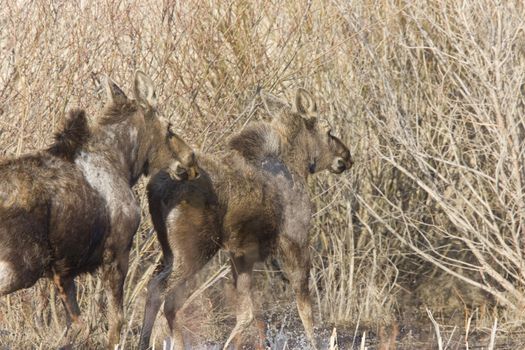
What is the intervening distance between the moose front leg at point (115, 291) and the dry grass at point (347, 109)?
2.79 ft

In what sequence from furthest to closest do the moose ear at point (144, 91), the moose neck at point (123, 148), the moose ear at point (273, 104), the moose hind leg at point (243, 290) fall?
the moose ear at point (273, 104)
the moose hind leg at point (243, 290)
the moose ear at point (144, 91)
the moose neck at point (123, 148)

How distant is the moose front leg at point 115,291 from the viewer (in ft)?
25.6

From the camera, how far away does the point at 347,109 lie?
11336mm

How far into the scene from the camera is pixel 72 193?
7344mm

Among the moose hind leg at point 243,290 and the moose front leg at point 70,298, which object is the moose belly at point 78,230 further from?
the moose hind leg at point 243,290

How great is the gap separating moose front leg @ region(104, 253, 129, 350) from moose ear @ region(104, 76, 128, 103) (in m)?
1.13

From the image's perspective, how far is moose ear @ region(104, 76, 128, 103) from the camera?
320 inches

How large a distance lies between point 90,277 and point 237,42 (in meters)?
2.59

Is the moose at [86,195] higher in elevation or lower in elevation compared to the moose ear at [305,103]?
higher

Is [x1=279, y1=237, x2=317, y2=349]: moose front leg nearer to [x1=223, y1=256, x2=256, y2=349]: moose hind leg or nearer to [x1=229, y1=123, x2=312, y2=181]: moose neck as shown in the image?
[x1=223, y1=256, x2=256, y2=349]: moose hind leg

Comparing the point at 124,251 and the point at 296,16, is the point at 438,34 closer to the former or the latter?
the point at 296,16

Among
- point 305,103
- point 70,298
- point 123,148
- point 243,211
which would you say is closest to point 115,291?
point 70,298

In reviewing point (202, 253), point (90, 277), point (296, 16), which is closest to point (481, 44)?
point (296, 16)

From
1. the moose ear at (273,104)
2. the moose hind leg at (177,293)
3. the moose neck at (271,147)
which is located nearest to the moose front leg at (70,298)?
the moose hind leg at (177,293)
